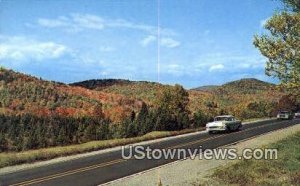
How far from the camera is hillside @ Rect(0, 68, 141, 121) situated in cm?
6161

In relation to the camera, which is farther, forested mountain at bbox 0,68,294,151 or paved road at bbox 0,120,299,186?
forested mountain at bbox 0,68,294,151

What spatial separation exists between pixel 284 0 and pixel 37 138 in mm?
16673

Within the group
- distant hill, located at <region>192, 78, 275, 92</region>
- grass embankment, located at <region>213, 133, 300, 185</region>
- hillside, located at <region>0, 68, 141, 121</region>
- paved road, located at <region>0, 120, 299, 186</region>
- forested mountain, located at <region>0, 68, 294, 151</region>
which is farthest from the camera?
distant hill, located at <region>192, 78, 275, 92</region>

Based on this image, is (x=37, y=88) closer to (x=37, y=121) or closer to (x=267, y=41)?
(x=37, y=121)

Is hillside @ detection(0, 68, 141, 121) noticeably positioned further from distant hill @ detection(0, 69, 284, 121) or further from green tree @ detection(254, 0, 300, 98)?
green tree @ detection(254, 0, 300, 98)

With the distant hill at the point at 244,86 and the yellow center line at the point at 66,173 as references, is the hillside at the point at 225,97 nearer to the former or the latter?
the distant hill at the point at 244,86

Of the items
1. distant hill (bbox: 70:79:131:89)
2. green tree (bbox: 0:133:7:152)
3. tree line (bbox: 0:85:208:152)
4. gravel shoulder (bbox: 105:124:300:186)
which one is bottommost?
gravel shoulder (bbox: 105:124:300:186)

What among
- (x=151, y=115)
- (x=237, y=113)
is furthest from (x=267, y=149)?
(x=237, y=113)

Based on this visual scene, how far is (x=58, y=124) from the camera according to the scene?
1451 inches

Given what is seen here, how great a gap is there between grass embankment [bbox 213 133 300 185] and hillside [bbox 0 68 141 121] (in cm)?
3446

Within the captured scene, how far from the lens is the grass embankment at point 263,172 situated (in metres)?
17.2

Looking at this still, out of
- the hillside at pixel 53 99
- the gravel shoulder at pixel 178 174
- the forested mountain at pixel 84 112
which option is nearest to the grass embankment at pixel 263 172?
the gravel shoulder at pixel 178 174

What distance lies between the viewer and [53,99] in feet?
233

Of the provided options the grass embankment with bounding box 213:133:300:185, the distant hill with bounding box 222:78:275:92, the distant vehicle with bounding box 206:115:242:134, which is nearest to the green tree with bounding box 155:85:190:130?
the distant vehicle with bounding box 206:115:242:134
